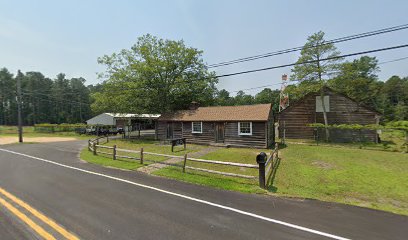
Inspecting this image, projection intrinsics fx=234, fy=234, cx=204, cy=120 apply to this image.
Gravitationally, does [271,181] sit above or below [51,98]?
below

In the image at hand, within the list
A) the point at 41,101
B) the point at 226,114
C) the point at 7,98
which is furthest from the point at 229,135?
the point at 7,98

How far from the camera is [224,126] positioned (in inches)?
934

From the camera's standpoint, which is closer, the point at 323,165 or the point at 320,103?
the point at 323,165

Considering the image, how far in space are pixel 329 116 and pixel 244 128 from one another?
11.8 metres

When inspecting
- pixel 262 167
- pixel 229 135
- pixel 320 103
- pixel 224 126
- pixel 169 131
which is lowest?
pixel 262 167

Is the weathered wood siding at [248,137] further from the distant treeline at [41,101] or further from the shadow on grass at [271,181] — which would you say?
the distant treeline at [41,101]

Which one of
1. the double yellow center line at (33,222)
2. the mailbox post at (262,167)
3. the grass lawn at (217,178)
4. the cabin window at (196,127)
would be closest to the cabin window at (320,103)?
the cabin window at (196,127)

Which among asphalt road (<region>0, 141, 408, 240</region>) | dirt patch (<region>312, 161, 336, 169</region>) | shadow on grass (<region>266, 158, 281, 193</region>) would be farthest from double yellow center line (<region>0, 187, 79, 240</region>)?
dirt patch (<region>312, 161, 336, 169</region>)

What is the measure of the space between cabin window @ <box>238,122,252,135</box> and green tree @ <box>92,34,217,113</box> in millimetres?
10231

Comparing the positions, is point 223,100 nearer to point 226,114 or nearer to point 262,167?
point 226,114

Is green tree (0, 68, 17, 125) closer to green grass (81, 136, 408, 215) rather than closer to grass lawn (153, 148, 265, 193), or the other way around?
green grass (81, 136, 408, 215)

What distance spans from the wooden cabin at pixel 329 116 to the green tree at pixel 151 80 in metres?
11.5

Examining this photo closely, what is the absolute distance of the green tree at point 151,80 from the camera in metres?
30.3

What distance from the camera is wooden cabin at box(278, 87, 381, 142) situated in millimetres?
25641
